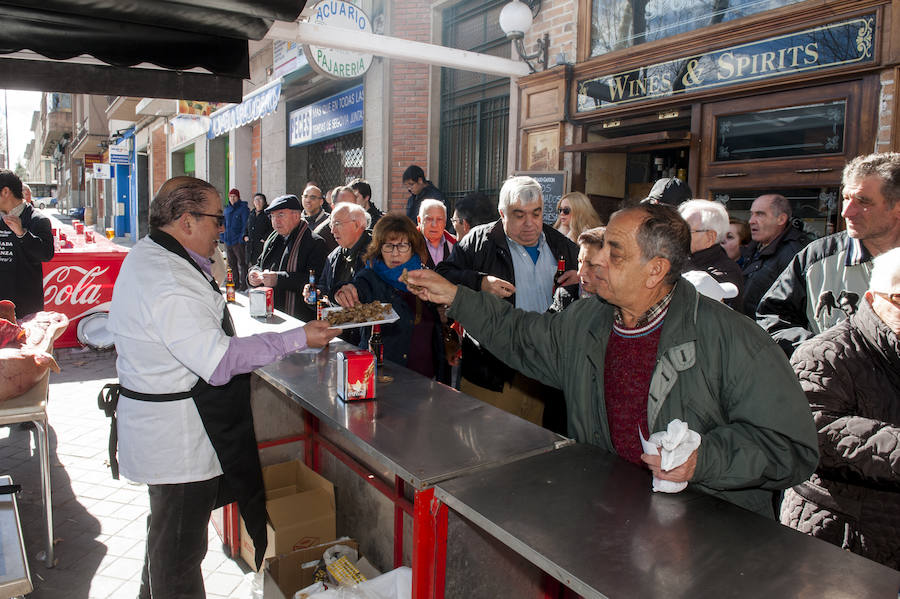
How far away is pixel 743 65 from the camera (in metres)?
4.96

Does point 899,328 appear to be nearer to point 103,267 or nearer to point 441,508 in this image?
point 441,508

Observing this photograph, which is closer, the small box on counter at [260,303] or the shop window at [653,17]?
the small box on counter at [260,303]

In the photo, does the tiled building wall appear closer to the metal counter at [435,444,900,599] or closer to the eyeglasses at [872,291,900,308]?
the metal counter at [435,444,900,599]

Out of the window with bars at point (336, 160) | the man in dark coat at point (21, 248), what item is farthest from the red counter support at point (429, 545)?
the window with bars at point (336, 160)

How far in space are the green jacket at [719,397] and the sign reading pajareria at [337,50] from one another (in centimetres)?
524

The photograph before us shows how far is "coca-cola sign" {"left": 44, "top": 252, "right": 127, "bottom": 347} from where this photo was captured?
24.7 feet

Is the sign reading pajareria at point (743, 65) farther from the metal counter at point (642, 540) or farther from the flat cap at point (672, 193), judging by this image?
the metal counter at point (642, 540)

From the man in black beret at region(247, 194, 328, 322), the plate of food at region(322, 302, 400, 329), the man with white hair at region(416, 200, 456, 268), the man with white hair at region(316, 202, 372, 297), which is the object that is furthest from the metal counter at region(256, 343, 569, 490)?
the man with white hair at region(416, 200, 456, 268)

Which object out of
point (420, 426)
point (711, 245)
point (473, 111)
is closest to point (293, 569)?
point (420, 426)

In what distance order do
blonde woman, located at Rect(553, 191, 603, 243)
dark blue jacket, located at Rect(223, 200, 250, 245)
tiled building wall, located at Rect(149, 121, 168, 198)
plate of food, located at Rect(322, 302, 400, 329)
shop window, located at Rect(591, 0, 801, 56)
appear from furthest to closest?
tiled building wall, located at Rect(149, 121, 168, 198)
dark blue jacket, located at Rect(223, 200, 250, 245)
shop window, located at Rect(591, 0, 801, 56)
blonde woman, located at Rect(553, 191, 603, 243)
plate of food, located at Rect(322, 302, 400, 329)

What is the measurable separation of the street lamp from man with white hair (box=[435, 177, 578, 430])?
3.67 meters

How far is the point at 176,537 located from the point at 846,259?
10.3ft

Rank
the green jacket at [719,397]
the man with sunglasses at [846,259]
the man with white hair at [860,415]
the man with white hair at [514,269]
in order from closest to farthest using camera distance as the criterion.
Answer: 1. the green jacket at [719,397]
2. the man with white hair at [860,415]
3. the man with sunglasses at [846,259]
4. the man with white hair at [514,269]

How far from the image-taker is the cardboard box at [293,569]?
2.73 meters
